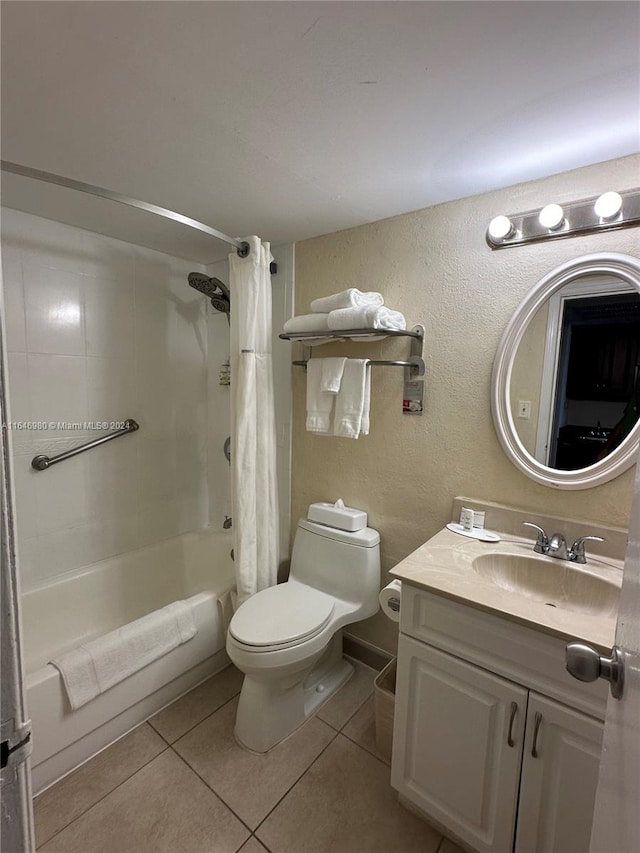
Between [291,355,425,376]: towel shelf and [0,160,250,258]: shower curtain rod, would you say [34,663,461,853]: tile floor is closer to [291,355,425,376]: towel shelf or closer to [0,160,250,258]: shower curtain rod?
[291,355,425,376]: towel shelf

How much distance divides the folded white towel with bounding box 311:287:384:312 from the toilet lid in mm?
1268

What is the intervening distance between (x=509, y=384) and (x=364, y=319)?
60 cm

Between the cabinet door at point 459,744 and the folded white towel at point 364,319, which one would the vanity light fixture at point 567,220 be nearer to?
the folded white towel at point 364,319

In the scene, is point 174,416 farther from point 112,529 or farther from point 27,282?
point 27,282

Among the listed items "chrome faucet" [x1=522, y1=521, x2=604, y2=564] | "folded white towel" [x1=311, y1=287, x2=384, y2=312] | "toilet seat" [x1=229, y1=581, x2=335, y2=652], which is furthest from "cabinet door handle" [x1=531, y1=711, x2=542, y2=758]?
"folded white towel" [x1=311, y1=287, x2=384, y2=312]

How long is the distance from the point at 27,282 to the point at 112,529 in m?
1.30

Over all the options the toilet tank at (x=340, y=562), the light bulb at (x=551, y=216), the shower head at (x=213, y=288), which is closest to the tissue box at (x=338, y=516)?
the toilet tank at (x=340, y=562)

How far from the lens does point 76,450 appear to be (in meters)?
1.92

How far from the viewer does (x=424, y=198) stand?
1497 millimetres

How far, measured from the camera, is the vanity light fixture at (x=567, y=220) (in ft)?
3.87

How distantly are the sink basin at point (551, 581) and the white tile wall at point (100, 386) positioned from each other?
5.98 feet

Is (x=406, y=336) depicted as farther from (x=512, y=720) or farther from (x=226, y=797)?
(x=226, y=797)

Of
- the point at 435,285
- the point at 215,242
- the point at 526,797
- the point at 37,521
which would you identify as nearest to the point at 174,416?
the point at 37,521

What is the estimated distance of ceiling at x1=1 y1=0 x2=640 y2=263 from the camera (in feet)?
2.57
